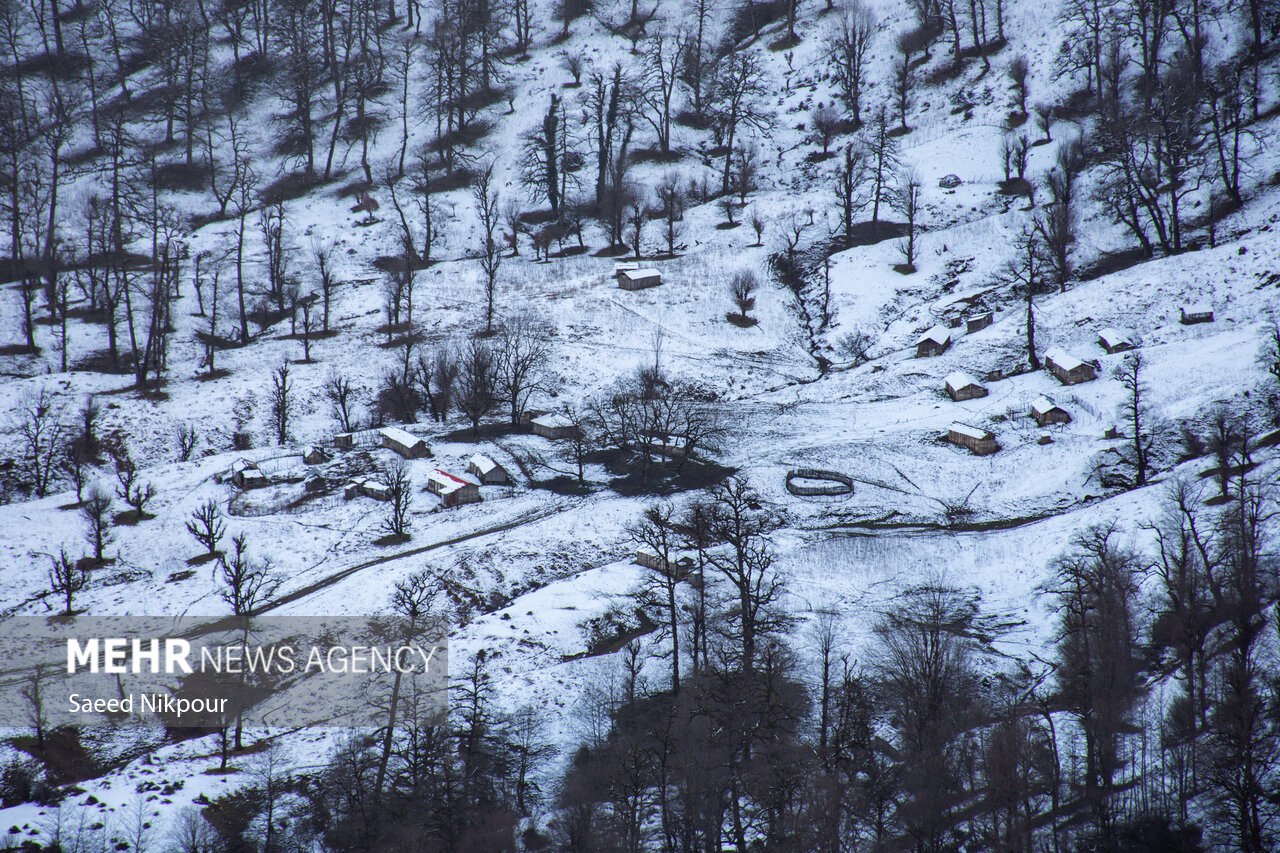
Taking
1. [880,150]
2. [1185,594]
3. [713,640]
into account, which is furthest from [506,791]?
[880,150]

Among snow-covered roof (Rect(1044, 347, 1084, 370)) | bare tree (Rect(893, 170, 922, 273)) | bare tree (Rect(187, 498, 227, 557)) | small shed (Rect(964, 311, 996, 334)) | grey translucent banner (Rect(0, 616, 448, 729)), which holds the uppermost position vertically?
bare tree (Rect(893, 170, 922, 273))

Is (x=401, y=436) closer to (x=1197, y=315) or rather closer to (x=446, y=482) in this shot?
(x=446, y=482)

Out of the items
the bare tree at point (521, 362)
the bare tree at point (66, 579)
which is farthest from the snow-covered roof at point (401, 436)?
the bare tree at point (66, 579)

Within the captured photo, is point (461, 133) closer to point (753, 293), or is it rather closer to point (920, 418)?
point (753, 293)

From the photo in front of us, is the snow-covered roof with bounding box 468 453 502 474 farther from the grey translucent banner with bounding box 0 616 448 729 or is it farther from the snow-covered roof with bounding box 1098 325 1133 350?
the snow-covered roof with bounding box 1098 325 1133 350

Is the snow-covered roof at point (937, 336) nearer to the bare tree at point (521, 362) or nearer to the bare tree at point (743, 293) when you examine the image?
the bare tree at point (743, 293)

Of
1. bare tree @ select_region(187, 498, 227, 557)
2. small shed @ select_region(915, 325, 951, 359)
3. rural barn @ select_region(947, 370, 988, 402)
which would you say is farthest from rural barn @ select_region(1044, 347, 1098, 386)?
bare tree @ select_region(187, 498, 227, 557)
